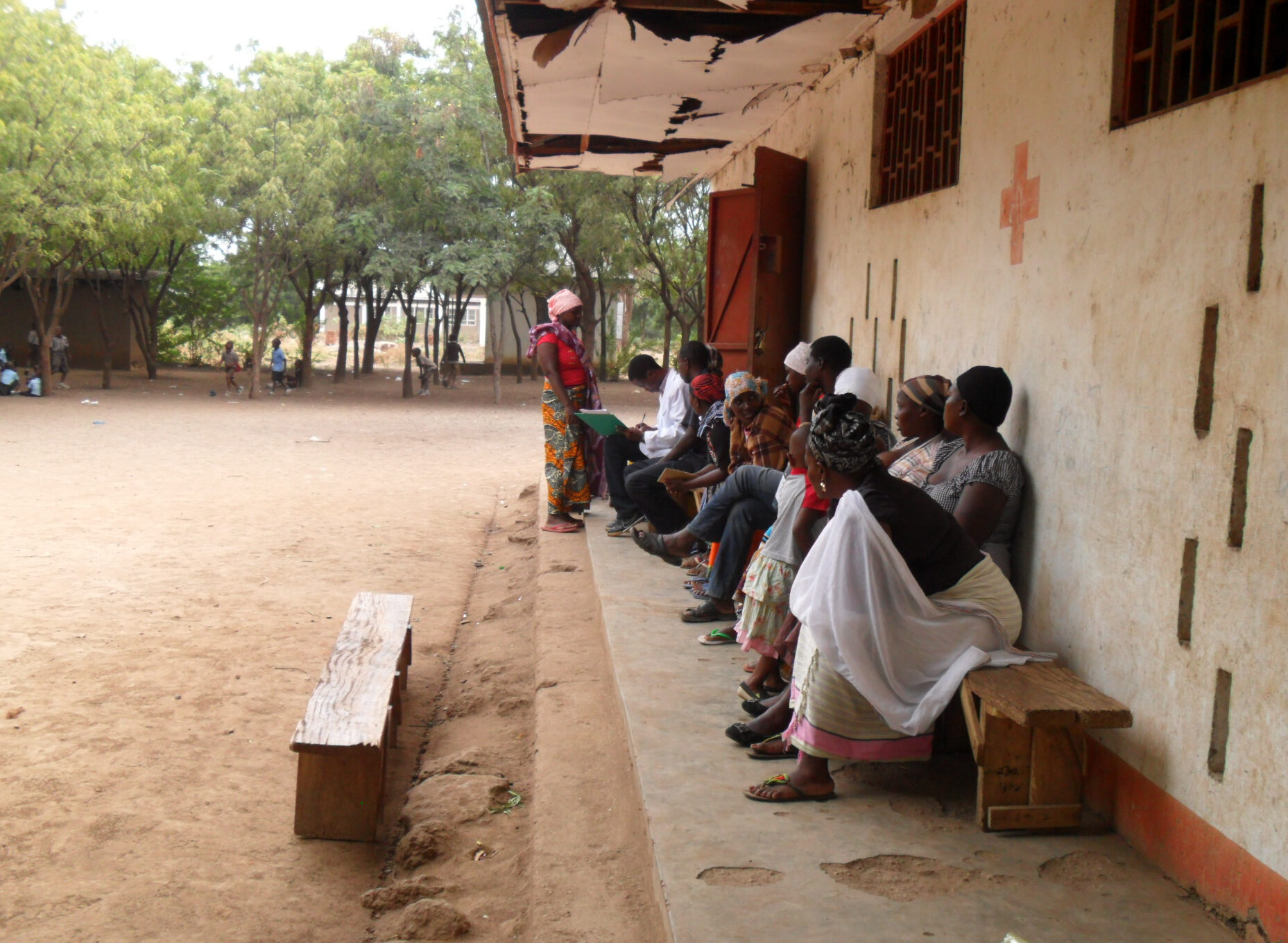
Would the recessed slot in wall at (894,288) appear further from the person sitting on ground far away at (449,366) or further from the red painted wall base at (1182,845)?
the person sitting on ground far away at (449,366)

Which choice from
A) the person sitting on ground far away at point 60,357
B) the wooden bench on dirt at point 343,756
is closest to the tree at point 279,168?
the person sitting on ground far away at point 60,357

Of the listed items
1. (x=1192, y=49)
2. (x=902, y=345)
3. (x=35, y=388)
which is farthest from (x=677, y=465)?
(x=35, y=388)

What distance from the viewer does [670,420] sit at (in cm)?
709

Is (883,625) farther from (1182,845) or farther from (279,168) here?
(279,168)

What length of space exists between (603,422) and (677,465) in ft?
2.80

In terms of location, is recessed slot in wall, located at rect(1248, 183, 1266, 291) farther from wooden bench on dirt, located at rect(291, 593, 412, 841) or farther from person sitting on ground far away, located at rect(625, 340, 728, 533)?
person sitting on ground far away, located at rect(625, 340, 728, 533)

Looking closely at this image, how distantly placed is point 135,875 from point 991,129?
13.1ft

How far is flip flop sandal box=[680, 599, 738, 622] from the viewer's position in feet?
17.1

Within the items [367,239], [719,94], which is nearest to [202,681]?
[719,94]

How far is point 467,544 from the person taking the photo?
870 centimetres

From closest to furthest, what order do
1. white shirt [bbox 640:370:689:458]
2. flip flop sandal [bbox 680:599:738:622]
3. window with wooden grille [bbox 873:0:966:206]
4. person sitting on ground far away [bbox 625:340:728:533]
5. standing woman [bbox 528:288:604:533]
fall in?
window with wooden grille [bbox 873:0:966:206]
flip flop sandal [bbox 680:599:738:622]
person sitting on ground far away [bbox 625:340:728:533]
white shirt [bbox 640:370:689:458]
standing woman [bbox 528:288:604:533]

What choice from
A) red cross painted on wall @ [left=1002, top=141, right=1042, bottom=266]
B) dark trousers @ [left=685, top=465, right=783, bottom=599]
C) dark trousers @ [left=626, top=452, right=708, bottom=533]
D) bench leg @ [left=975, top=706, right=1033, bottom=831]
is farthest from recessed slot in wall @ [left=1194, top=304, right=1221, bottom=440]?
dark trousers @ [left=626, top=452, right=708, bottom=533]

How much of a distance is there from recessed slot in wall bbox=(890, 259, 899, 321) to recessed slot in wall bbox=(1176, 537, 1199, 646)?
115 inches

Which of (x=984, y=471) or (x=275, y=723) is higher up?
(x=984, y=471)
